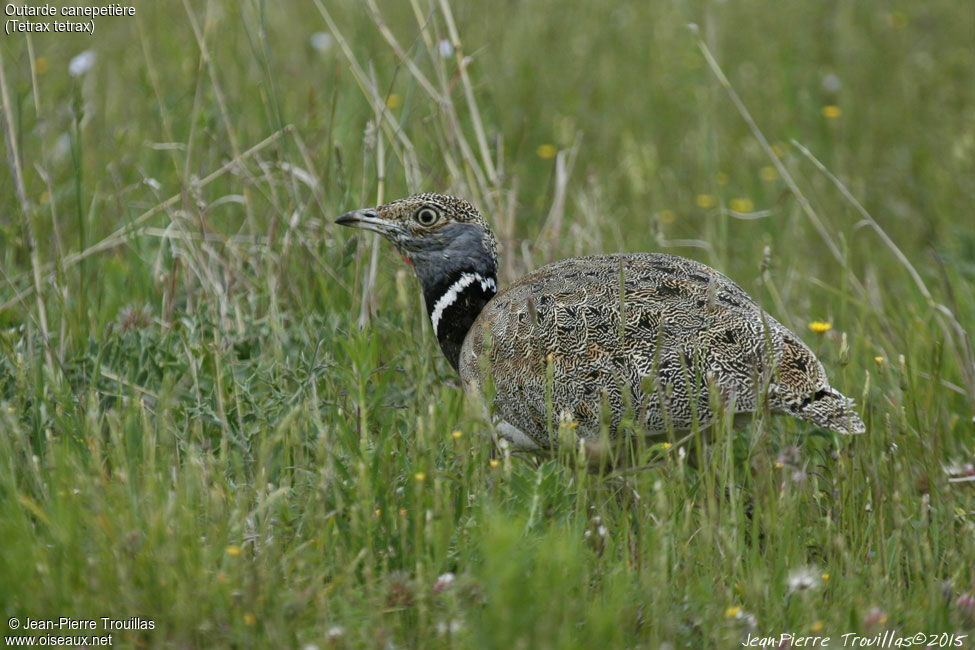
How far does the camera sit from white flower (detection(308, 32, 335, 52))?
770 cm

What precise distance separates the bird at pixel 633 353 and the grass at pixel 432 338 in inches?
6.5

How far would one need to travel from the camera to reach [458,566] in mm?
2906

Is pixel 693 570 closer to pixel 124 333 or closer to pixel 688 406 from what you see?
pixel 688 406

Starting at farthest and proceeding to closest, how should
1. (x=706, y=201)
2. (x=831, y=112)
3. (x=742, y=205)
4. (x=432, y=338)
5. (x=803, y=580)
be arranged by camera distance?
1. (x=831, y=112)
2. (x=742, y=205)
3. (x=706, y=201)
4. (x=432, y=338)
5. (x=803, y=580)

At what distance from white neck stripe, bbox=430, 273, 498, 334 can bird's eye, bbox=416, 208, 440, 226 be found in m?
0.25

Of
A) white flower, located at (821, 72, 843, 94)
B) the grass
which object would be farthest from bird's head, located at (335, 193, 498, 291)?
white flower, located at (821, 72, 843, 94)

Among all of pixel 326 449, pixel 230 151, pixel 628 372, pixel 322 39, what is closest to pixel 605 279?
pixel 628 372

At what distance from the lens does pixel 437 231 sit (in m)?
4.59

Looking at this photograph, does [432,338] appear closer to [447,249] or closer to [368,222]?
[447,249]

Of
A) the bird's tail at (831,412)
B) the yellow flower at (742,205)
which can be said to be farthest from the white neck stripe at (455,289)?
the yellow flower at (742,205)

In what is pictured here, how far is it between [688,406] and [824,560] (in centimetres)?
67

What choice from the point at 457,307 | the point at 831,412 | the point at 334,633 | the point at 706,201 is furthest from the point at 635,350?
the point at 706,201

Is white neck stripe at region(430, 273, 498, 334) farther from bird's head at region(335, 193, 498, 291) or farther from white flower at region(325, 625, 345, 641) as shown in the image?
white flower at region(325, 625, 345, 641)

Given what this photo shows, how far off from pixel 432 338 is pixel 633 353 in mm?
1240
